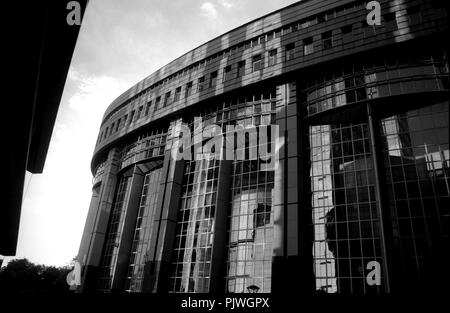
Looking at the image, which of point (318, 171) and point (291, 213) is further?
point (318, 171)

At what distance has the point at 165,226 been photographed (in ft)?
108

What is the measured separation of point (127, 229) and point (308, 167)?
83.7 ft

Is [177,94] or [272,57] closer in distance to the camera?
[272,57]

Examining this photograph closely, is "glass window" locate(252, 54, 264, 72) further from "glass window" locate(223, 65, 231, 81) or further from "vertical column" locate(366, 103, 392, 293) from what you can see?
"vertical column" locate(366, 103, 392, 293)

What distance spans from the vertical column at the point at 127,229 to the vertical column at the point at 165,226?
7.53m

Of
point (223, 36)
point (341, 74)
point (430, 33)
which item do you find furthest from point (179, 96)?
point (430, 33)

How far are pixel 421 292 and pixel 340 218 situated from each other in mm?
7466

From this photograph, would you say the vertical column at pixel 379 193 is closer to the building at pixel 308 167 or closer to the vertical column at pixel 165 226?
the building at pixel 308 167

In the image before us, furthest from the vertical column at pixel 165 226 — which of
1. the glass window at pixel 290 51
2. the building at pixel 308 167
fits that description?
the glass window at pixel 290 51

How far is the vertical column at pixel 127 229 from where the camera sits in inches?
1470

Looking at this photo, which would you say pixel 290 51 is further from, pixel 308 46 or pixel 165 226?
pixel 165 226

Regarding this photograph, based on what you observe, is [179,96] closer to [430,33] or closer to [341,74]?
[341,74]

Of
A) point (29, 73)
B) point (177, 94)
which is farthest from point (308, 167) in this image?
point (29, 73)

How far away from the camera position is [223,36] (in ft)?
124
